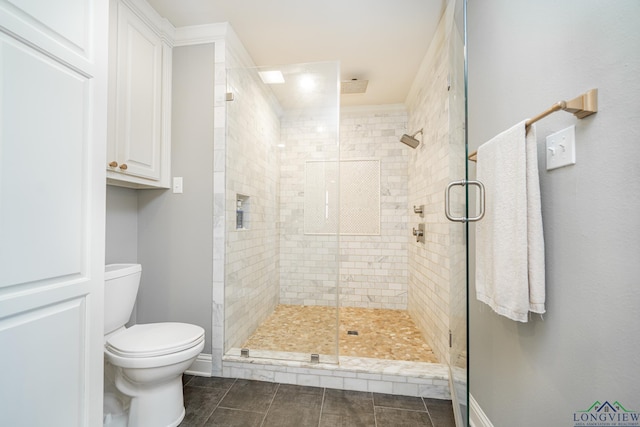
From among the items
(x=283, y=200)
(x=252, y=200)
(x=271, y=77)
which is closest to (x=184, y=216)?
(x=252, y=200)

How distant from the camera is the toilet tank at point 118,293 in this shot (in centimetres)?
154

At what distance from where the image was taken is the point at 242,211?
225 cm

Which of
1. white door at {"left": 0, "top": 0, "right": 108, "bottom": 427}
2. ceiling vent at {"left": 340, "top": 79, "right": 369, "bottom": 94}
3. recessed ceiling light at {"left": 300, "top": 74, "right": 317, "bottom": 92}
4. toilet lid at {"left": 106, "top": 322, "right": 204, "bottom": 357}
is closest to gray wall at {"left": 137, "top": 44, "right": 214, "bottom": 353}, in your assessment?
toilet lid at {"left": 106, "top": 322, "right": 204, "bottom": 357}

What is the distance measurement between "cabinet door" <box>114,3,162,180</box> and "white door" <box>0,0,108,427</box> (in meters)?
0.60

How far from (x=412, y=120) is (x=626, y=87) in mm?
2631

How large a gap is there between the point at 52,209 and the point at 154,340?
0.89 metres

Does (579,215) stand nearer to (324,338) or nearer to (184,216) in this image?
(324,338)

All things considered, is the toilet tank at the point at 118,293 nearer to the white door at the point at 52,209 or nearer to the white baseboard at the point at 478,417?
the white door at the point at 52,209

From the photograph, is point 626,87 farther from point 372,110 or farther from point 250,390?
point 372,110

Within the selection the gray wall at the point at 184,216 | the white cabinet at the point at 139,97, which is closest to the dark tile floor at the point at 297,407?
the gray wall at the point at 184,216

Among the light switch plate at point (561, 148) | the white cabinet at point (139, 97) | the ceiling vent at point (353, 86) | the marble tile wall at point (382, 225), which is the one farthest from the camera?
the marble tile wall at point (382, 225)

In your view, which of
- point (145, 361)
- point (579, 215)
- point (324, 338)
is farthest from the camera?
point (324, 338)

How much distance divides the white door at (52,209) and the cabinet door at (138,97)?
60 centimetres

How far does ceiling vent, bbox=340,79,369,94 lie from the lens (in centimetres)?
273
